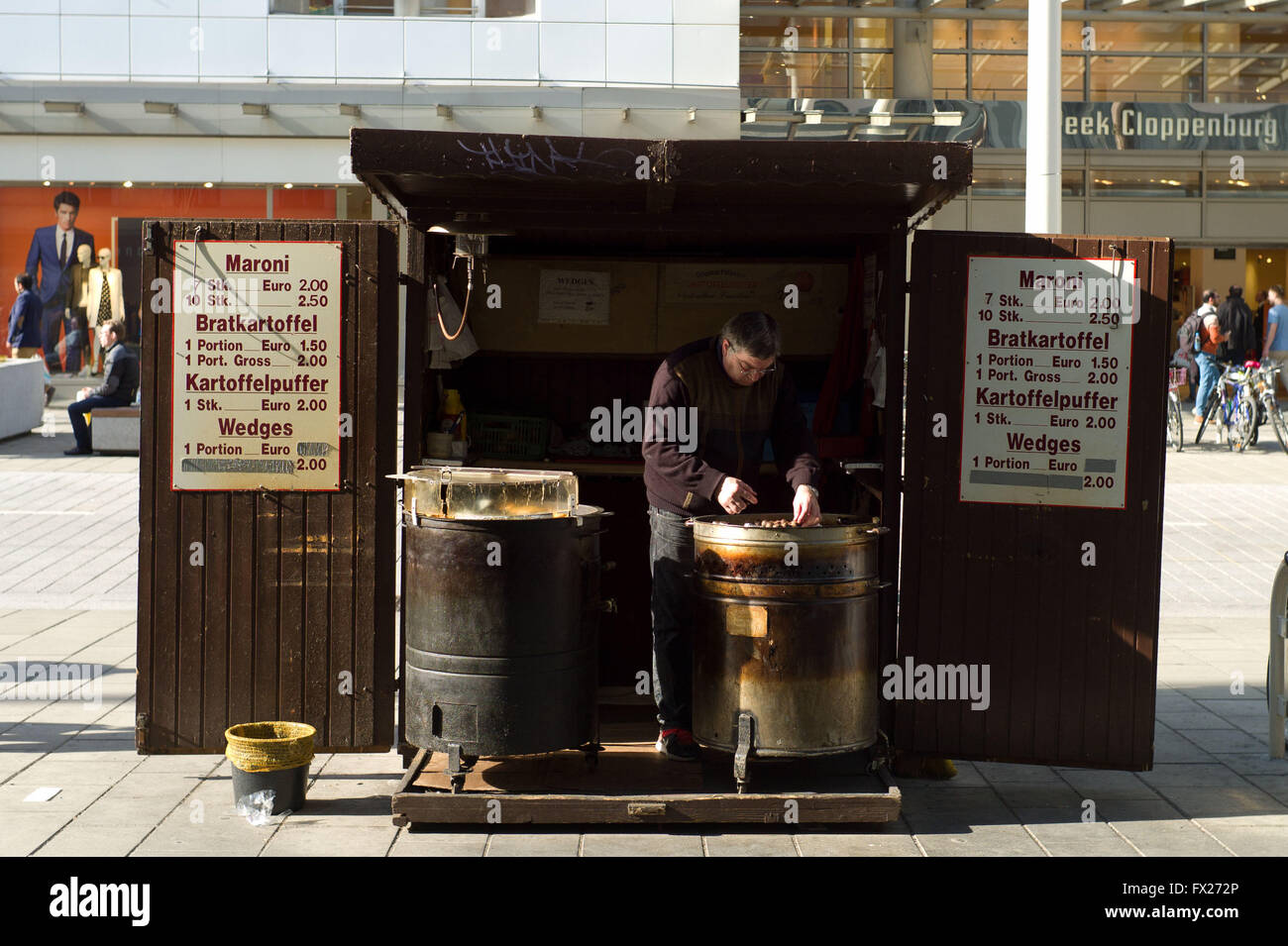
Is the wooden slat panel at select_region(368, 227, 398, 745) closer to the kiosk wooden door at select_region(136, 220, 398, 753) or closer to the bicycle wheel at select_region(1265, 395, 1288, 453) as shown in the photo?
the kiosk wooden door at select_region(136, 220, 398, 753)

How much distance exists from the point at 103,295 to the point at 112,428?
6.10m

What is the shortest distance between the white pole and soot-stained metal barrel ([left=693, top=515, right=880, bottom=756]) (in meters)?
7.35

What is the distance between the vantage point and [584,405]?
26.3ft

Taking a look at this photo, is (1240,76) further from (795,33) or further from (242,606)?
(242,606)

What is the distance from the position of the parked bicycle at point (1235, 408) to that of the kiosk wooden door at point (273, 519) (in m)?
15.1

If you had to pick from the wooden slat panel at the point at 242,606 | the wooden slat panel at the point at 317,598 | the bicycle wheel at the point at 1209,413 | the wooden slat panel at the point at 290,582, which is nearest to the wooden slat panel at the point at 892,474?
the wooden slat panel at the point at 317,598

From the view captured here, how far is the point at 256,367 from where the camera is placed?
584 cm

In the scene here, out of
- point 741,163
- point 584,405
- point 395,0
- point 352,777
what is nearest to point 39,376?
point 395,0

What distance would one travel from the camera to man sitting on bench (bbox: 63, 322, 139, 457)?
648 inches

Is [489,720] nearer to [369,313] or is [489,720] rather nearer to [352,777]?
[352,777]

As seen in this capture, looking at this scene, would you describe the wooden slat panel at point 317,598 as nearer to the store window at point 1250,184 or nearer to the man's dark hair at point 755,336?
the man's dark hair at point 755,336

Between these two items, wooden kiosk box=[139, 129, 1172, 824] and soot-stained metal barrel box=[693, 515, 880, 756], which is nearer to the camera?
soot-stained metal barrel box=[693, 515, 880, 756]

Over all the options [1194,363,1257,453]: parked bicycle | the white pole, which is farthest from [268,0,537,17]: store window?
[1194,363,1257,453]: parked bicycle
